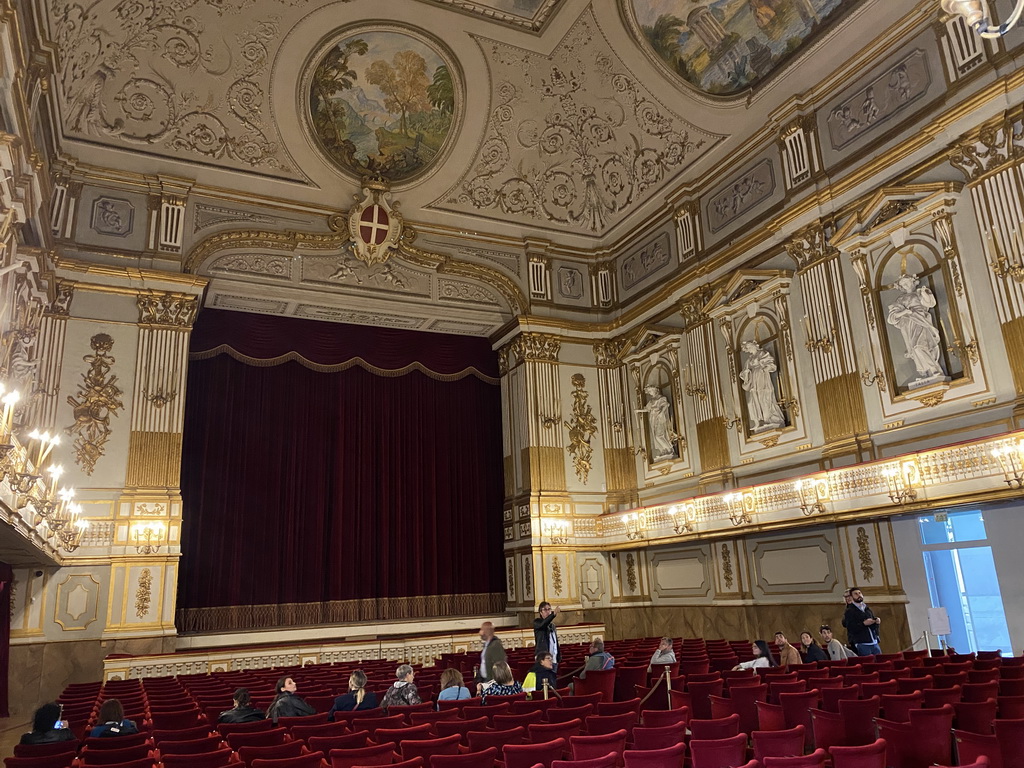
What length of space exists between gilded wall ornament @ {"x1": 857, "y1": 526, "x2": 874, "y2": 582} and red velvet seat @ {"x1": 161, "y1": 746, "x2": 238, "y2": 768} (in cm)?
1064

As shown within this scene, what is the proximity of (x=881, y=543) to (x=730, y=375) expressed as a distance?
4.60m

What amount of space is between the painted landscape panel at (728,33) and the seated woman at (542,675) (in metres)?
12.0

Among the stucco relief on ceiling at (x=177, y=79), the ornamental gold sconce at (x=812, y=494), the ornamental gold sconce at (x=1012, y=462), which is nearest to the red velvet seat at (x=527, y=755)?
the ornamental gold sconce at (x=1012, y=462)

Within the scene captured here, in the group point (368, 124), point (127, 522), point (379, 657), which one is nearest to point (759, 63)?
point (368, 124)

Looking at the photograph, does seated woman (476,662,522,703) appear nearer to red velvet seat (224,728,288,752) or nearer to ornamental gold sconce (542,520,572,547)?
red velvet seat (224,728,288,752)

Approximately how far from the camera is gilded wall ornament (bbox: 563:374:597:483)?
18.5 metres

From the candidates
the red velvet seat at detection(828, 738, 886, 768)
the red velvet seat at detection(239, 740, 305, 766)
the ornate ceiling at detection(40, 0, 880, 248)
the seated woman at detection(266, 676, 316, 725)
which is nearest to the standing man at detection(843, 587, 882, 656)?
the red velvet seat at detection(828, 738, 886, 768)

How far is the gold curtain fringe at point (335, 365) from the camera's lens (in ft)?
58.2

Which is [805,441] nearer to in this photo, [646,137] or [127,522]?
[646,137]

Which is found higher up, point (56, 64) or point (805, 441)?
point (56, 64)

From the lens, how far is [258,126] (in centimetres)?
1673

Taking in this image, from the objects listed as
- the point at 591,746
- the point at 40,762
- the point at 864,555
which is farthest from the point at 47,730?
the point at 864,555

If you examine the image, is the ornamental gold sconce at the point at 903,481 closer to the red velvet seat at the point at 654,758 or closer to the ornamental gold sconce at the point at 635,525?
the ornamental gold sconce at the point at 635,525

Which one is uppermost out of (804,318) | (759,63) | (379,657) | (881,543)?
(759,63)
